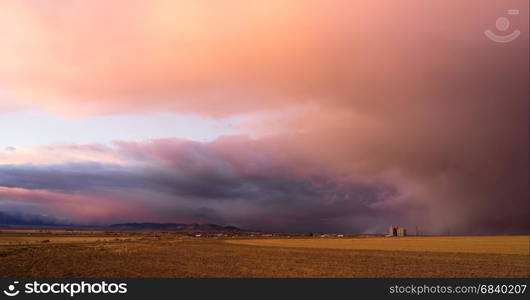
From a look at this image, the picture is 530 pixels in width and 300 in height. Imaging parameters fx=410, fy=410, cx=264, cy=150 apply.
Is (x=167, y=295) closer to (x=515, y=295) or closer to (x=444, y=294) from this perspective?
(x=444, y=294)

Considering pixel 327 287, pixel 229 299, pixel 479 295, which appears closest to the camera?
pixel 229 299

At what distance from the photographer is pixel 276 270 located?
43.0 m

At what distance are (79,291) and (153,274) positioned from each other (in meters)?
13.8

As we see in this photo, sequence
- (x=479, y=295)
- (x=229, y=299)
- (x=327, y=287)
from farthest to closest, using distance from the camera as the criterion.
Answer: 1. (x=327, y=287)
2. (x=479, y=295)
3. (x=229, y=299)

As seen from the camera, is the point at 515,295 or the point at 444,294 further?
the point at 444,294

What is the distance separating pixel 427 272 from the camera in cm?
4272

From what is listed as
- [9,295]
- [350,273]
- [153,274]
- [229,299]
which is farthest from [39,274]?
[350,273]

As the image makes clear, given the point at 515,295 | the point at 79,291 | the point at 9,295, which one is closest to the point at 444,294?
the point at 515,295
